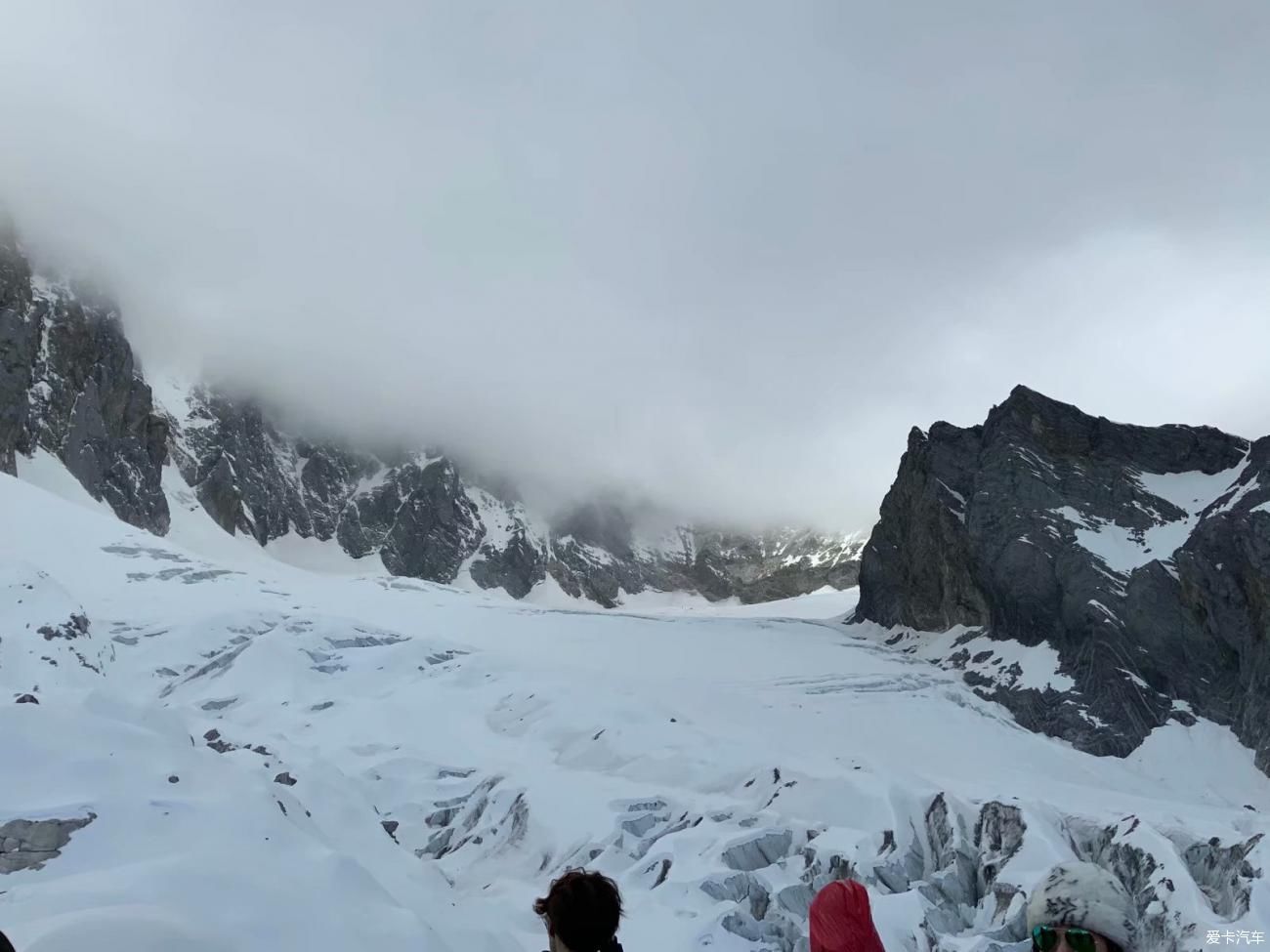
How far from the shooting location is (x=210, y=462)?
155125 mm

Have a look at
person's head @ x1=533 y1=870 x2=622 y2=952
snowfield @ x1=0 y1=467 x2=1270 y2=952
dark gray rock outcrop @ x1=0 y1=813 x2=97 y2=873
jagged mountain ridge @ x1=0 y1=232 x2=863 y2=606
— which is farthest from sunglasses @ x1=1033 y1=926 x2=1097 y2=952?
jagged mountain ridge @ x1=0 y1=232 x2=863 y2=606

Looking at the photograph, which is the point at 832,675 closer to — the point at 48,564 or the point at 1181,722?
the point at 1181,722

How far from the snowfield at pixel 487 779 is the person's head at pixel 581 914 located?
6.60 meters

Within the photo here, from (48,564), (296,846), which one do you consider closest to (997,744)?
(296,846)

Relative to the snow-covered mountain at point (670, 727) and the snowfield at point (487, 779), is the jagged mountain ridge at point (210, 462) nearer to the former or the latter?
the snow-covered mountain at point (670, 727)

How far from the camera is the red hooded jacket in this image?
3748 mm

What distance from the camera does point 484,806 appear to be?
34.6 metres

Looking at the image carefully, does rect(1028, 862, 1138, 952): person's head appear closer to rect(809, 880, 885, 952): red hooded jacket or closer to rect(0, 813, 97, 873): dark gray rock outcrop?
rect(809, 880, 885, 952): red hooded jacket

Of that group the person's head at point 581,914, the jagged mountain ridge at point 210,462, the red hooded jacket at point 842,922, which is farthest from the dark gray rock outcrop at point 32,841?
the jagged mountain ridge at point 210,462

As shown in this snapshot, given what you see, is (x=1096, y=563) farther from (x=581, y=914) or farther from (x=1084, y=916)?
(x=581, y=914)

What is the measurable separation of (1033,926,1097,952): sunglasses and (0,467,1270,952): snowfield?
27.9 feet

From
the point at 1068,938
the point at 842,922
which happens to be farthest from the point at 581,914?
the point at 1068,938

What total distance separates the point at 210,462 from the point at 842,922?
170665 millimetres

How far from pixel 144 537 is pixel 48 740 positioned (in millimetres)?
66309
